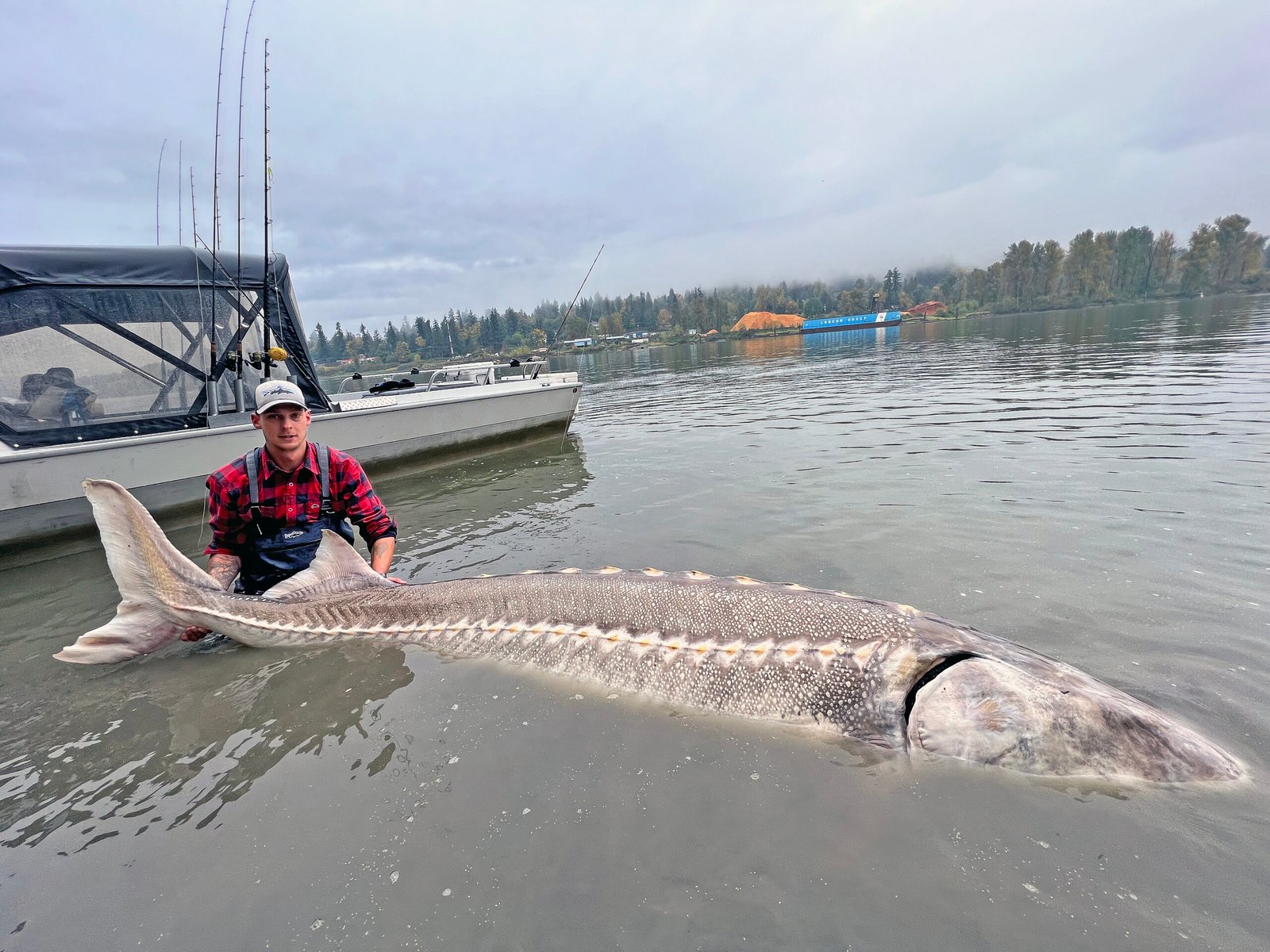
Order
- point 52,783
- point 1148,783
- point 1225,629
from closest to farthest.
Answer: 1. point 1148,783
2. point 52,783
3. point 1225,629

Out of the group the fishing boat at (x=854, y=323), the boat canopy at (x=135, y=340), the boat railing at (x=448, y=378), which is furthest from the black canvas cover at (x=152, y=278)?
the fishing boat at (x=854, y=323)

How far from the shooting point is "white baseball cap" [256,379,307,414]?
11.5 feet

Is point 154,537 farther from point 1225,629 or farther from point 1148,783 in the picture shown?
point 1225,629

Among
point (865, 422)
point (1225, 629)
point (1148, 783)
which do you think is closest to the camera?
point (1148, 783)

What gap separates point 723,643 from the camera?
2840 millimetres

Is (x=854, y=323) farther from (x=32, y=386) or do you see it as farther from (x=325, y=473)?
(x=325, y=473)

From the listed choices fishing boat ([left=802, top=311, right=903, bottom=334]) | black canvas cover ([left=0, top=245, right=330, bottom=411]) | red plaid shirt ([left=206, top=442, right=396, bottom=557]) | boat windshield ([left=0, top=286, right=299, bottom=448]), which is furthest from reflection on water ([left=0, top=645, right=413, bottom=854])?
fishing boat ([left=802, top=311, right=903, bottom=334])

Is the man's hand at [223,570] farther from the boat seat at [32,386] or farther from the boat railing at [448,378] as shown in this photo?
the boat railing at [448,378]

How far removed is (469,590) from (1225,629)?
14.5 ft

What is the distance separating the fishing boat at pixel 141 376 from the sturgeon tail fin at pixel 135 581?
3874mm

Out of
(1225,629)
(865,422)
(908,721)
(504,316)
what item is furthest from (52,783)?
(504,316)

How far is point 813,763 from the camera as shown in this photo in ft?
7.97

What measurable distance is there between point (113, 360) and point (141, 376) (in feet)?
1.01

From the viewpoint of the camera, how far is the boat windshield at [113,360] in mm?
6207
